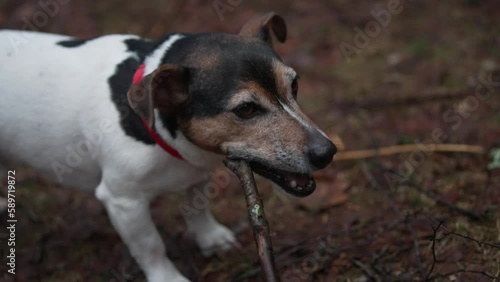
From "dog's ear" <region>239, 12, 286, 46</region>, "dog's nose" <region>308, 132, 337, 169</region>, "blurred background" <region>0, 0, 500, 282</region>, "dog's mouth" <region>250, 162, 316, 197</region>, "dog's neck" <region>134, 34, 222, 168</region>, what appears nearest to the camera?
"dog's nose" <region>308, 132, 337, 169</region>

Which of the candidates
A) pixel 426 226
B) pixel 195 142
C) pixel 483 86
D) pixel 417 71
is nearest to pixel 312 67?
pixel 417 71

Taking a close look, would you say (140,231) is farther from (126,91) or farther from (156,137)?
(126,91)

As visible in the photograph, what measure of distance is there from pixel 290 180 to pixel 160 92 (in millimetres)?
891

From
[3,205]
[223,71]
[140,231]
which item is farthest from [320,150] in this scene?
[3,205]

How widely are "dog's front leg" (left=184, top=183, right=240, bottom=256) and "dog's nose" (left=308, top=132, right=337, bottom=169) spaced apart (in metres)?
1.46

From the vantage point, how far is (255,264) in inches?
161

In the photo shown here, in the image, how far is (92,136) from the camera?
372cm

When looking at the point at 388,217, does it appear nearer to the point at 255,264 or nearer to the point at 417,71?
the point at 255,264

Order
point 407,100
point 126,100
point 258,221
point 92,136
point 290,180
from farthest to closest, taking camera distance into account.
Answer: point 407,100, point 92,136, point 126,100, point 290,180, point 258,221

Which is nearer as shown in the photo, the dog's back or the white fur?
the white fur

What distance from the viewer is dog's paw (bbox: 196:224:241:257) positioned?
4465mm

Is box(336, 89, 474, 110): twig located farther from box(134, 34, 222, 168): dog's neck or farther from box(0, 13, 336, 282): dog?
box(134, 34, 222, 168): dog's neck

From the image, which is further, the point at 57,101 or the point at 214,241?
the point at 214,241

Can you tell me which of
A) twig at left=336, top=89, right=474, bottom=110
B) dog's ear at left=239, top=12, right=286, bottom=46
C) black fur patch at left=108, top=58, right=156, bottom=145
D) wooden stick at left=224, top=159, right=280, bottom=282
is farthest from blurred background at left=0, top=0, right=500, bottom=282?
dog's ear at left=239, top=12, right=286, bottom=46
